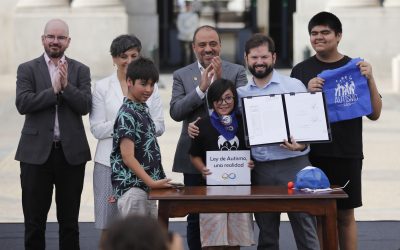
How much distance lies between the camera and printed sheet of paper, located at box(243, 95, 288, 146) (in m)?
7.08

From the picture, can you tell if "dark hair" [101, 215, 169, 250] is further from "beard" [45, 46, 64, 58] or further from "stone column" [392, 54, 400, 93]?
"stone column" [392, 54, 400, 93]

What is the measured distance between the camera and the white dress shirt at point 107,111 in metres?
7.82

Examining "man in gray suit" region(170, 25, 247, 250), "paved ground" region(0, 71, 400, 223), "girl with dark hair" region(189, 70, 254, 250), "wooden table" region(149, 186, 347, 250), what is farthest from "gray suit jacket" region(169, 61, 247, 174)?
"paved ground" region(0, 71, 400, 223)

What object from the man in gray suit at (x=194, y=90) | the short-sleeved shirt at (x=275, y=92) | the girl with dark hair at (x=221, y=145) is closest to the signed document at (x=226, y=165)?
the girl with dark hair at (x=221, y=145)

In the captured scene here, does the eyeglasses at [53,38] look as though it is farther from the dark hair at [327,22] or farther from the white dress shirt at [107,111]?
the dark hair at [327,22]

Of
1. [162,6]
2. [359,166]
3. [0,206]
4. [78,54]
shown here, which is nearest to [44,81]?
[359,166]

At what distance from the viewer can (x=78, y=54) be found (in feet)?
77.0

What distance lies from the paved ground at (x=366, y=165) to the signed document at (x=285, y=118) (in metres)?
3.65

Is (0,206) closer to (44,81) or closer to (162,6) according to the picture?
(44,81)

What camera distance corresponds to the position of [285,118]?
7113 millimetres

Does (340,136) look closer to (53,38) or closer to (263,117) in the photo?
(263,117)

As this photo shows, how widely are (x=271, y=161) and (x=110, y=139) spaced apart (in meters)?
1.24

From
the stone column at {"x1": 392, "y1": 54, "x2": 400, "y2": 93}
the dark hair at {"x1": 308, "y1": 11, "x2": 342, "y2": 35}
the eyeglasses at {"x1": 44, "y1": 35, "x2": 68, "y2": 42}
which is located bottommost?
the stone column at {"x1": 392, "y1": 54, "x2": 400, "y2": 93}

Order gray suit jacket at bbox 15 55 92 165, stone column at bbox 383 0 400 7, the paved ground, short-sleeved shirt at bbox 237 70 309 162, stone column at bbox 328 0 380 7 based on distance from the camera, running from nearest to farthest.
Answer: short-sleeved shirt at bbox 237 70 309 162, gray suit jacket at bbox 15 55 92 165, the paved ground, stone column at bbox 383 0 400 7, stone column at bbox 328 0 380 7
